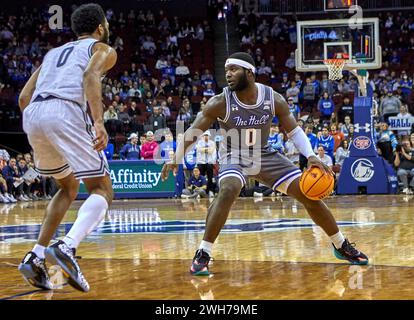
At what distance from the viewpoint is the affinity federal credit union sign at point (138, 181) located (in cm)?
1764

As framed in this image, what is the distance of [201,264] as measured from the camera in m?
5.59

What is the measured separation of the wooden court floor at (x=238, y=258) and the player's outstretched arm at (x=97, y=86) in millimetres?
1002

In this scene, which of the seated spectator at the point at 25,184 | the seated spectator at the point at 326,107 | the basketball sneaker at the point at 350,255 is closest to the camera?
the basketball sneaker at the point at 350,255

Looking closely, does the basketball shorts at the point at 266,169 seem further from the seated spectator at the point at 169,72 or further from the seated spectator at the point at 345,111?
the seated spectator at the point at 169,72

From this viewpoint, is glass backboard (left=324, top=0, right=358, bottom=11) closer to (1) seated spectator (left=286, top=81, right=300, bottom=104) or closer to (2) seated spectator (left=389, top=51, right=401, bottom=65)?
(1) seated spectator (left=286, top=81, right=300, bottom=104)

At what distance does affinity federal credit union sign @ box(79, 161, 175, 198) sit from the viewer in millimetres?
17641

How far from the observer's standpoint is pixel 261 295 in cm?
457

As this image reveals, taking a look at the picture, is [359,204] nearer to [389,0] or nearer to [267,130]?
[267,130]

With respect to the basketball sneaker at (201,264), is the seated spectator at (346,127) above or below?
below

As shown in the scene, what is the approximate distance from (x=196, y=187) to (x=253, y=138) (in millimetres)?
11192

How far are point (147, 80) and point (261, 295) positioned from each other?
21.0m

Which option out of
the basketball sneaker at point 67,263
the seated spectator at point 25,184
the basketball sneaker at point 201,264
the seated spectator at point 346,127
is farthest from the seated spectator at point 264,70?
the basketball sneaker at point 67,263

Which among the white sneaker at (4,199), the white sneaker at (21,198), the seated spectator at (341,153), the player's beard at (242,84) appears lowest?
the white sneaker at (21,198)

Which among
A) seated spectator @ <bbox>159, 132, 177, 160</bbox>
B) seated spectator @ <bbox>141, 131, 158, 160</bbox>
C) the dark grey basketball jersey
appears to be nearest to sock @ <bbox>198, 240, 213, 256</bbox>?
the dark grey basketball jersey
